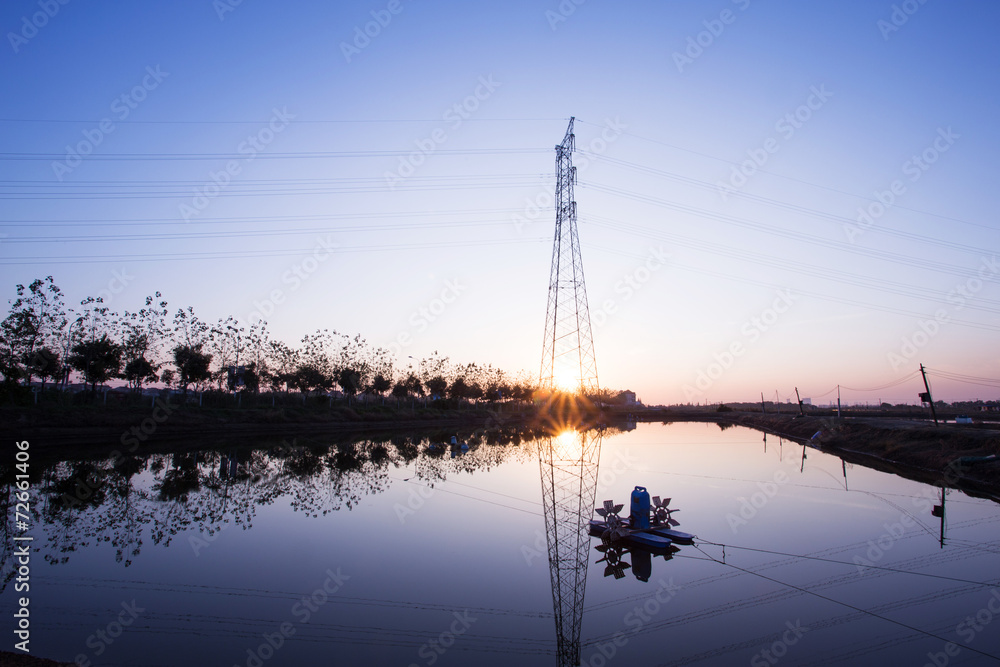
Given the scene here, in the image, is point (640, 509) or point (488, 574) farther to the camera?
point (640, 509)

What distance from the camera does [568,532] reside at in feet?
49.1

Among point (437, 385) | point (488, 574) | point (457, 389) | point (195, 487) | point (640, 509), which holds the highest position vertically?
point (437, 385)

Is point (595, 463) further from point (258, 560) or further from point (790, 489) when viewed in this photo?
point (258, 560)

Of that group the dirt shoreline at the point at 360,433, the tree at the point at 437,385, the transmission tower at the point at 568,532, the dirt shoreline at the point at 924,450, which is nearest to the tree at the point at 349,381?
the dirt shoreline at the point at 360,433

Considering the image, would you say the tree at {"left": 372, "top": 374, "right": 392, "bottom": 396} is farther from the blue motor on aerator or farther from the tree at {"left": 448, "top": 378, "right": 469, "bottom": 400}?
the blue motor on aerator

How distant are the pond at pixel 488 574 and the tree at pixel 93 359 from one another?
22.4 meters

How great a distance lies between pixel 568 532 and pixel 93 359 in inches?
1584

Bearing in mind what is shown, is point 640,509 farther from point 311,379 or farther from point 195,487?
point 311,379

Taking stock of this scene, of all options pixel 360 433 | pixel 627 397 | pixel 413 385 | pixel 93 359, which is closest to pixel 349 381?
pixel 413 385

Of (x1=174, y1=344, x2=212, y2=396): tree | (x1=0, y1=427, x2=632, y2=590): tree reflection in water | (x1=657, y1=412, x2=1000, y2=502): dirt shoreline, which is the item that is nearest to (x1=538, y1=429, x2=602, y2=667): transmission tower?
(x1=0, y1=427, x2=632, y2=590): tree reflection in water

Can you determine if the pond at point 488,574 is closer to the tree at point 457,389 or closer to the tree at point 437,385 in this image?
the tree at point 457,389

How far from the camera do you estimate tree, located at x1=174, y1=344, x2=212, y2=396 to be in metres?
45.8

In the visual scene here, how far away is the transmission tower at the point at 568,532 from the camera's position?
8867mm

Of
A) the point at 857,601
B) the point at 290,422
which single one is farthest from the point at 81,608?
the point at 290,422
